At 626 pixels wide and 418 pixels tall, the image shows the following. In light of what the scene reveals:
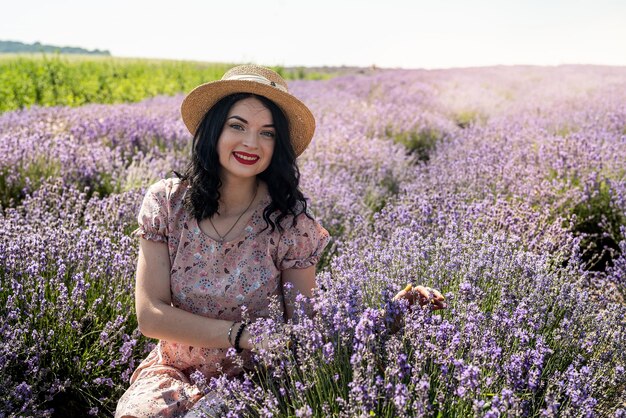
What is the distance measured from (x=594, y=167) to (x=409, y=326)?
11.6 feet

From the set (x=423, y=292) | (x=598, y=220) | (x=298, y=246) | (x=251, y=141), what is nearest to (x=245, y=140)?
(x=251, y=141)

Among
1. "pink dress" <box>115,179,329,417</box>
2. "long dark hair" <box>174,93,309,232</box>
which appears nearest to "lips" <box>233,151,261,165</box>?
"long dark hair" <box>174,93,309,232</box>

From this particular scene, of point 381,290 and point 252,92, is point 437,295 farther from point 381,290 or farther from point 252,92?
point 252,92

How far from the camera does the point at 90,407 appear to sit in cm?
238

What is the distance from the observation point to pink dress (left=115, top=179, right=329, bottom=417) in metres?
2.11

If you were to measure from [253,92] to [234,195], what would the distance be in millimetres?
409

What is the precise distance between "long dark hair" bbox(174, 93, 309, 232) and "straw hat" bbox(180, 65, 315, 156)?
34mm

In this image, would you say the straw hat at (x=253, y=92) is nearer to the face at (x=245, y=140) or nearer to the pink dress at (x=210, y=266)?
the face at (x=245, y=140)

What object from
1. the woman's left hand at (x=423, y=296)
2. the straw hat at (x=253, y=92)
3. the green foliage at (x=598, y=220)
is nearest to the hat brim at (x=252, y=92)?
the straw hat at (x=253, y=92)

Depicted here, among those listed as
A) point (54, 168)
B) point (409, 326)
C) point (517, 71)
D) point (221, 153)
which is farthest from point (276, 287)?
point (517, 71)

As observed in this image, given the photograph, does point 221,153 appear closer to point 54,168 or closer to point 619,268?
point 619,268

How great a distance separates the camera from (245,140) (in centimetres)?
210

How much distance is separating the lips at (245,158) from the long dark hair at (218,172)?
11 cm

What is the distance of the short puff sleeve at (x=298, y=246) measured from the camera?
7.11 ft
